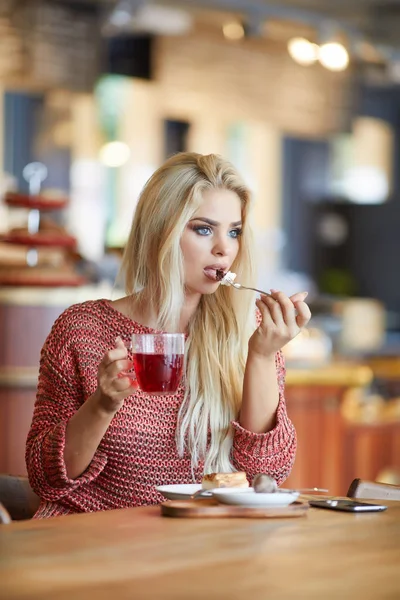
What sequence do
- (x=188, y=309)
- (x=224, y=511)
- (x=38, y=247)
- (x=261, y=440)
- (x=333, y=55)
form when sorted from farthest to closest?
1. (x=333, y=55)
2. (x=38, y=247)
3. (x=188, y=309)
4. (x=261, y=440)
5. (x=224, y=511)

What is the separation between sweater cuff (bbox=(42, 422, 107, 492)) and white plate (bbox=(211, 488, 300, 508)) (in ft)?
1.46

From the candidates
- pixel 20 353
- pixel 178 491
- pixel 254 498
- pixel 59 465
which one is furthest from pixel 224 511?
pixel 20 353

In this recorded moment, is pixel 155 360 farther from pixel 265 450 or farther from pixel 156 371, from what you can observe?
pixel 265 450

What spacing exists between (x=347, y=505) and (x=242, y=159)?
1082 centimetres

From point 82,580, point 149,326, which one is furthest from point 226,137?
point 82,580

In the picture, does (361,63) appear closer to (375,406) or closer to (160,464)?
(375,406)

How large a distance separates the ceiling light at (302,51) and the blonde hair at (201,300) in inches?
184

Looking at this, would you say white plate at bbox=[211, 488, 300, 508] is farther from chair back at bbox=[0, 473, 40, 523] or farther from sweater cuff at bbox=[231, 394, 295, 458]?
chair back at bbox=[0, 473, 40, 523]

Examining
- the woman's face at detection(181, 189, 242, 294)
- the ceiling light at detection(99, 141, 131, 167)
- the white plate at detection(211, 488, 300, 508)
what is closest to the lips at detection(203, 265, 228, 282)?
the woman's face at detection(181, 189, 242, 294)

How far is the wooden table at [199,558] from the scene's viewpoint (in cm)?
138

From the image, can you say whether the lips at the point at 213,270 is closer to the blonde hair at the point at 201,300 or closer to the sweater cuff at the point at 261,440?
the blonde hair at the point at 201,300

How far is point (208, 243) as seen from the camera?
2480 millimetres

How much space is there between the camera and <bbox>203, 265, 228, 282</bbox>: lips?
247cm

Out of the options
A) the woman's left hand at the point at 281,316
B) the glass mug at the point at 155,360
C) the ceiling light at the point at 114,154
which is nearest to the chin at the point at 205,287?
the woman's left hand at the point at 281,316
